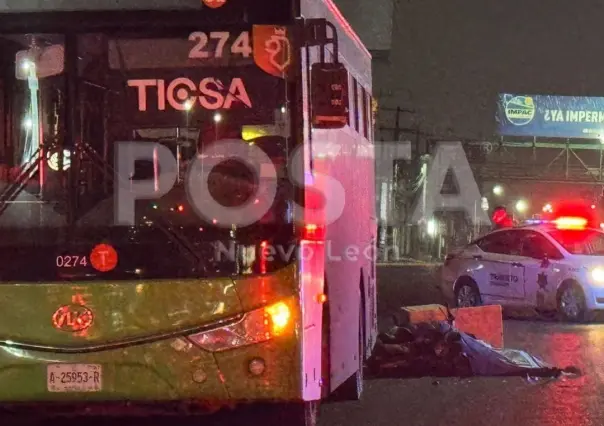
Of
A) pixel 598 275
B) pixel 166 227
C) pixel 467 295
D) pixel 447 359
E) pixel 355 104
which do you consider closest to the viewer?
pixel 166 227

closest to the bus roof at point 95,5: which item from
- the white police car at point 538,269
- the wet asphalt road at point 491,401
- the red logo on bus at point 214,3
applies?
the red logo on bus at point 214,3

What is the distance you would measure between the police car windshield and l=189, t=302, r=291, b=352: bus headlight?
36.5 ft

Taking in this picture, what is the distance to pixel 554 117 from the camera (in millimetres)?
49281

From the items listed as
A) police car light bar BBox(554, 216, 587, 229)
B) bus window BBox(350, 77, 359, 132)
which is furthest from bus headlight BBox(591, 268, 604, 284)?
bus window BBox(350, 77, 359, 132)

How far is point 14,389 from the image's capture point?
640 centimetres

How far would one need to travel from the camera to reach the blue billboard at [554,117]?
161 feet

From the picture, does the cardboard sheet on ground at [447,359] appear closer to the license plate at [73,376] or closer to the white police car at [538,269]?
the white police car at [538,269]

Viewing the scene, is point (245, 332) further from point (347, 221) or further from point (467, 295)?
point (467, 295)

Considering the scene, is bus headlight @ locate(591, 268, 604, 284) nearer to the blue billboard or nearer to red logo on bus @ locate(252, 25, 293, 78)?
red logo on bus @ locate(252, 25, 293, 78)

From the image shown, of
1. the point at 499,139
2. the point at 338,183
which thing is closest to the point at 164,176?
the point at 338,183

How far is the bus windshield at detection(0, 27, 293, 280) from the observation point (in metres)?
6.35

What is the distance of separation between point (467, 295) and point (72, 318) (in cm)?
1245

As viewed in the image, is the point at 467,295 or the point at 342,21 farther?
the point at 467,295

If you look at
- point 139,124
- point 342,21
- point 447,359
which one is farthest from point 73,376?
point 447,359
